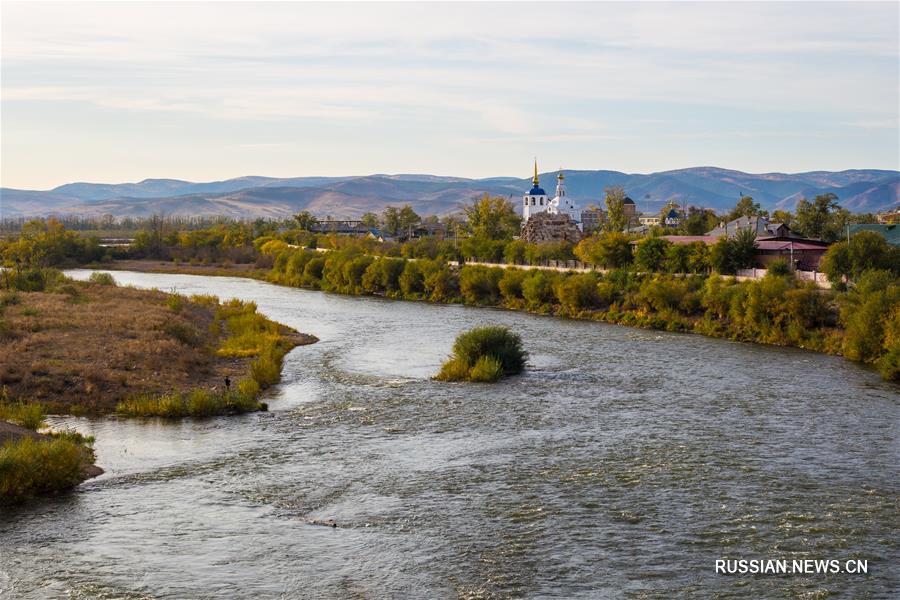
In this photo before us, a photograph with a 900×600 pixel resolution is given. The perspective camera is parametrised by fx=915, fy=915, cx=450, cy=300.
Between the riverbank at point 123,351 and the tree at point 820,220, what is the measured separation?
54492mm

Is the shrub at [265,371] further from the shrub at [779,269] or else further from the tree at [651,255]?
the tree at [651,255]

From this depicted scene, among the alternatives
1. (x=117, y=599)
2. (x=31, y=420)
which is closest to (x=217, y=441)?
(x=31, y=420)

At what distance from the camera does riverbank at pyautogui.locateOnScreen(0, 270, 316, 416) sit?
1309 inches

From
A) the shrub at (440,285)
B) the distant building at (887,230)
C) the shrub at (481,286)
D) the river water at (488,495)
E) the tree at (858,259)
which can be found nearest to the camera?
the river water at (488,495)

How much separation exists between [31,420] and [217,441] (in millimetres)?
5651

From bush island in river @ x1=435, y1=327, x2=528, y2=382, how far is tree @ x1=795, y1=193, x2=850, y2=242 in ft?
174

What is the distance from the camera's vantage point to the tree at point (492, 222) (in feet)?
408

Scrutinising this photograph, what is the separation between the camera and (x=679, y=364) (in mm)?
42562

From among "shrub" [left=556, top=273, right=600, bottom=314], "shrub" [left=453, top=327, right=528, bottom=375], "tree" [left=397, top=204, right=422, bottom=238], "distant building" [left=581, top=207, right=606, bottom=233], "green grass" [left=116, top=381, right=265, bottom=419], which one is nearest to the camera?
"green grass" [left=116, top=381, right=265, bottom=419]

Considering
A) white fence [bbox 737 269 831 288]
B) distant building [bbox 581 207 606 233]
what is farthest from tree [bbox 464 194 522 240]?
white fence [bbox 737 269 831 288]

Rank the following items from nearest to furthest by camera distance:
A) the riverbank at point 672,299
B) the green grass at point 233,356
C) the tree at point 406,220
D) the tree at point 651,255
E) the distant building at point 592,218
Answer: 1. the green grass at point 233,356
2. the riverbank at point 672,299
3. the tree at point 651,255
4. the distant building at point 592,218
5. the tree at point 406,220


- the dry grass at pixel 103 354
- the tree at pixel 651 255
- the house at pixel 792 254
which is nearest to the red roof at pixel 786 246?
the house at pixel 792 254

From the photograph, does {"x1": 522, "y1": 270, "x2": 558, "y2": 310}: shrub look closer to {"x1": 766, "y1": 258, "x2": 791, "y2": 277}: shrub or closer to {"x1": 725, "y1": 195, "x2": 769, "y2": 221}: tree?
{"x1": 766, "y1": 258, "x2": 791, "y2": 277}: shrub

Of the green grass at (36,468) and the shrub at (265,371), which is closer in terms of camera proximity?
the green grass at (36,468)
